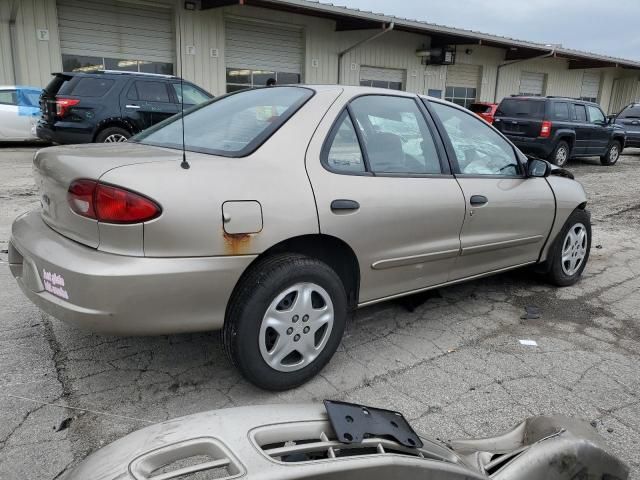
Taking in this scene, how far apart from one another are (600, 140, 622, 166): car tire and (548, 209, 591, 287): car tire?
11.8 meters

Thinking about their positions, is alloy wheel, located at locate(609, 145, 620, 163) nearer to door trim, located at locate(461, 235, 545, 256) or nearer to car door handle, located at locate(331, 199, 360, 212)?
door trim, located at locate(461, 235, 545, 256)

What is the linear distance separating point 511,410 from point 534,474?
3.49ft

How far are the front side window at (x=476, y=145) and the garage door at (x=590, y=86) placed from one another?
30.6m

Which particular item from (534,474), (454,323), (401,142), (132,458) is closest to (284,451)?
(132,458)

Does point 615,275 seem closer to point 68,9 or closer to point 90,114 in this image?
point 90,114

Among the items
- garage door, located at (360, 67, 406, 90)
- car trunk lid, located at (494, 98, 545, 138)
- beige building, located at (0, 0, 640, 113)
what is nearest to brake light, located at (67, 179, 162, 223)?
beige building, located at (0, 0, 640, 113)

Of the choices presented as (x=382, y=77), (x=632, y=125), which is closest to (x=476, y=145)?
(x=632, y=125)

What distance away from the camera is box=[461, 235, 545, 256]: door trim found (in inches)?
140

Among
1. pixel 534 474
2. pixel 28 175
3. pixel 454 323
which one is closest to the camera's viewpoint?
pixel 534 474

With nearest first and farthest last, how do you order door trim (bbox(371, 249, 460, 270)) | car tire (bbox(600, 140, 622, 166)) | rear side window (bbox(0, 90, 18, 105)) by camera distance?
door trim (bbox(371, 249, 460, 270))
rear side window (bbox(0, 90, 18, 105))
car tire (bbox(600, 140, 622, 166))

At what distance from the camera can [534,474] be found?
5.62 feet

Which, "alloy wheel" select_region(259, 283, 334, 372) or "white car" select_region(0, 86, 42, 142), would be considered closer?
"alloy wheel" select_region(259, 283, 334, 372)

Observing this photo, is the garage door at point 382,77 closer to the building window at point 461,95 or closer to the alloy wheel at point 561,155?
the building window at point 461,95

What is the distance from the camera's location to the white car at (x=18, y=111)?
12094 millimetres
